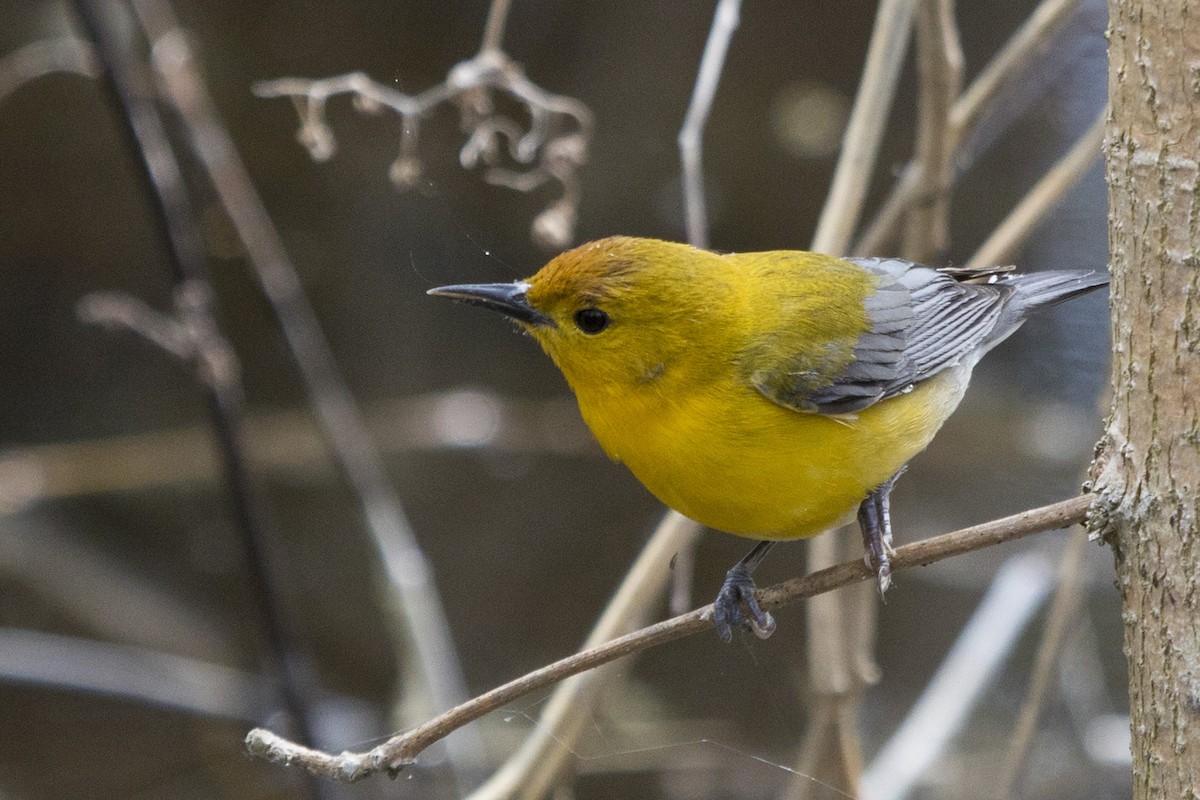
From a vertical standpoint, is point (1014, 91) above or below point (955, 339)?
above

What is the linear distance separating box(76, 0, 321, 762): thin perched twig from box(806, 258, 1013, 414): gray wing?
197cm

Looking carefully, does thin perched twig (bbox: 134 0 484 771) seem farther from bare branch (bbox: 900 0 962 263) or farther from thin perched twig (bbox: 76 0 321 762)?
bare branch (bbox: 900 0 962 263)

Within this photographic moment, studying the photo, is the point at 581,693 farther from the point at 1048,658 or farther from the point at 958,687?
the point at 958,687

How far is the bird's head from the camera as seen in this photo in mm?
2688

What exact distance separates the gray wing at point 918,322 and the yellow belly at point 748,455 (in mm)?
143

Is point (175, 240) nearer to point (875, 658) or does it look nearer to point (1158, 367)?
point (1158, 367)

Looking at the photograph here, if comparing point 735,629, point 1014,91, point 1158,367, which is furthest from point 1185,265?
point 1014,91

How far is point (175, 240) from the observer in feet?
12.4

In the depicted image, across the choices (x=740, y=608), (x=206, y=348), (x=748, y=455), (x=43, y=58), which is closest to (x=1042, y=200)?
(x=748, y=455)

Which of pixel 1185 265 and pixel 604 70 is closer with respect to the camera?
pixel 1185 265

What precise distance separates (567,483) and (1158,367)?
4.91 metres

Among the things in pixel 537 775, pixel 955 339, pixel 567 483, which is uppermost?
pixel 567 483

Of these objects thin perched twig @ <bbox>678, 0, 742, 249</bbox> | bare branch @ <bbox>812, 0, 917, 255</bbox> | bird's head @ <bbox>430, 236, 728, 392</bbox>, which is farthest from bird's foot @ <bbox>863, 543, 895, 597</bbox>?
thin perched twig @ <bbox>678, 0, 742, 249</bbox>

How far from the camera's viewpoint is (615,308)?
107 inches
